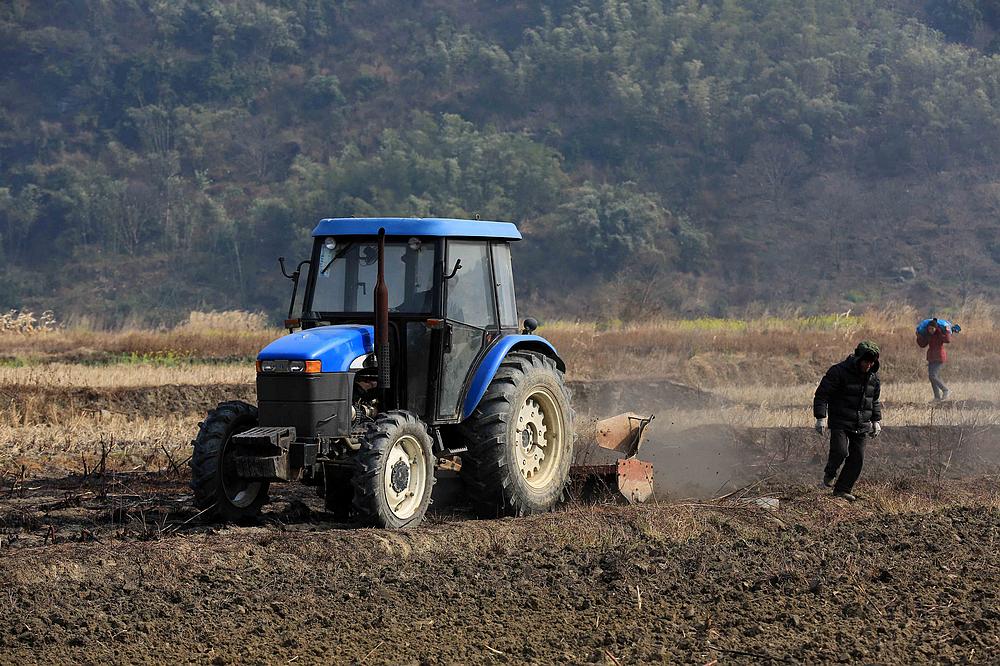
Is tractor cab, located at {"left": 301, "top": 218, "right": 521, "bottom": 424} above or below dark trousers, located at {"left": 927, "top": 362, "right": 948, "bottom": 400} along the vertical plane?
above

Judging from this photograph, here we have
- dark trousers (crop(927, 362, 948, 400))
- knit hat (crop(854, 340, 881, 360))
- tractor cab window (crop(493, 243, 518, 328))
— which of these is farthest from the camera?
dark trousers (crop(927, 362, 948, 400))

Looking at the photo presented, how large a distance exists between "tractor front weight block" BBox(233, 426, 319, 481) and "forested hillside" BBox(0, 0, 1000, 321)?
1439 inches

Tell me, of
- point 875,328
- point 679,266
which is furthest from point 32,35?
point 875,328

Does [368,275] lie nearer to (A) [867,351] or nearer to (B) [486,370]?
(B) [486,370]

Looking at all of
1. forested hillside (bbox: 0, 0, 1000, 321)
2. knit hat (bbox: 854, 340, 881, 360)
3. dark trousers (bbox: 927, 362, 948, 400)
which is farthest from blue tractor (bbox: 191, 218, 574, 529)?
forested hillside (bbox: 0, 0, 1000, 321)

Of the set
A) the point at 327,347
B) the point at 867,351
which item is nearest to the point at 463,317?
the point at 327,347

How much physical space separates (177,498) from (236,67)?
59.7 metres

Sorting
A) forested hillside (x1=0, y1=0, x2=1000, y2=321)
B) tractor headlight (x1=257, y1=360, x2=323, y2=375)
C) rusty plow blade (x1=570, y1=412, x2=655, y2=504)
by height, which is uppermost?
forested hillside (x1=0, y1=0, x2=1000, y2=321)

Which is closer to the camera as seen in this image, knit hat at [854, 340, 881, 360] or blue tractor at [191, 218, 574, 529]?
blue tractor at [191, 218, 574, 529]

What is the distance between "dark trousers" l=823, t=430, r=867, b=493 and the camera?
11.7 metres

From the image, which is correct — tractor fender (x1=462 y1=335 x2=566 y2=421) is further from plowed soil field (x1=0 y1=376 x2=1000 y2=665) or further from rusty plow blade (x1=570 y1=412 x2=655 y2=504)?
rusty plow blade (x1=570 y1=412 x2=655 y2=504)

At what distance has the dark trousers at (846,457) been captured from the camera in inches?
462

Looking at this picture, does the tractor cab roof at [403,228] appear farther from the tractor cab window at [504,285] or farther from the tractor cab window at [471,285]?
the tractor cab window at [504,285]

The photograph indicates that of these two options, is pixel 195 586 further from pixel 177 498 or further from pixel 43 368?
pixel 43 368
